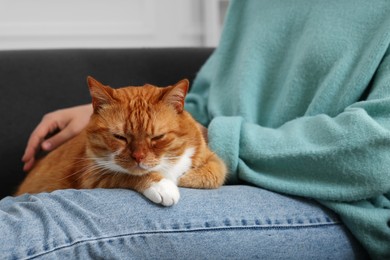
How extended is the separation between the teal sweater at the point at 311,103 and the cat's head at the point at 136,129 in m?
0.12

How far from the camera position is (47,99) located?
141 cm

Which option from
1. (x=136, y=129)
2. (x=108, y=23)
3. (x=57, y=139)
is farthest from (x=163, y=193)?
(x=108, y=23)

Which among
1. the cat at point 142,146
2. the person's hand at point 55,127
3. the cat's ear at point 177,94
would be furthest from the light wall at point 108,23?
the cat's ear at point 177,94

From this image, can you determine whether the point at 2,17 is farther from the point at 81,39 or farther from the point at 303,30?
the point at 303,30

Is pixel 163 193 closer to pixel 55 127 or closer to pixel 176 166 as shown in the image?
pixel 176 166

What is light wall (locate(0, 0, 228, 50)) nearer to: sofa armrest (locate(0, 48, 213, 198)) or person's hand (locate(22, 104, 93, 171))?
sofa armrest (locate(0, 48, 213, 198))

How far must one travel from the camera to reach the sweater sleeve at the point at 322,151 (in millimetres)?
809

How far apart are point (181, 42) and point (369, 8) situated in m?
1.14

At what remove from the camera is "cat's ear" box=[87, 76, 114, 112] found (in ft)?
2.94

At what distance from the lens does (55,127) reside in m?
1.28

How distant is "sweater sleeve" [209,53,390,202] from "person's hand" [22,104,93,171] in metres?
0.47

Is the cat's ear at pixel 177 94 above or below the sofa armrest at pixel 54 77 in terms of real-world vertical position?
above

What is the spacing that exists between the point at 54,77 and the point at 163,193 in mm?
805

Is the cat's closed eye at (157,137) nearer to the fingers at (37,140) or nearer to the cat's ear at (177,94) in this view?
the cat's ear at (177,94)
